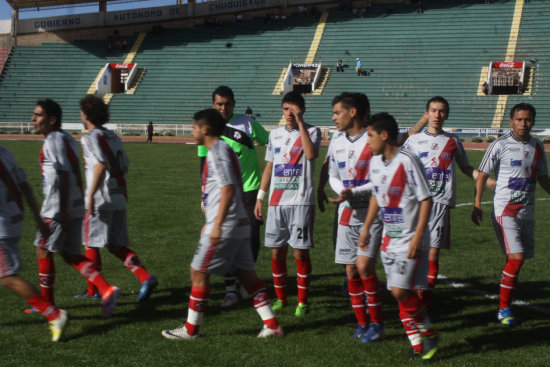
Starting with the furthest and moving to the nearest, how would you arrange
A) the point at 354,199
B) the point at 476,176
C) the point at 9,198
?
1. the point at 476,176
2. the point at 354,199
3. the point at 9,198

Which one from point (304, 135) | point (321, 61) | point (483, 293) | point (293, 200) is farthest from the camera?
point (321, 61)

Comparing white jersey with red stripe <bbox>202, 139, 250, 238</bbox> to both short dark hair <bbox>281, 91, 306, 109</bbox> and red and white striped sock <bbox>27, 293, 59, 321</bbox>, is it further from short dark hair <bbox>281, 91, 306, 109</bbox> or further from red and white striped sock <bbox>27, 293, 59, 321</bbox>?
red and white striped sock <bbox>27, 293, 59, 321</bbox>

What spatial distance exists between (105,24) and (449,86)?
Result: 3051cm

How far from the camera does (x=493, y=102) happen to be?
37.8 metres

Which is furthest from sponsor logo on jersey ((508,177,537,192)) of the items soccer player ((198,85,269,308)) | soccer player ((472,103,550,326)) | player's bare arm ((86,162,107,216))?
player's bare arm ((86,162,107,216))

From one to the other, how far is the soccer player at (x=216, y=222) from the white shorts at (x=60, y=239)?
1.31m

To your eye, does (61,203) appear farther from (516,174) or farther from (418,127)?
(516,174)

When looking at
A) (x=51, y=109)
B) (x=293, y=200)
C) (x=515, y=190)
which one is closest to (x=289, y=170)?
(x=293, y=200)

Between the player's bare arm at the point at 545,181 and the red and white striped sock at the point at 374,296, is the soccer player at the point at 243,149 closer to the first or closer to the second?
the red and white striped sock at the point at 374,296

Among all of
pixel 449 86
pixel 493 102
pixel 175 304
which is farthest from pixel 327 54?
pixel 175 304

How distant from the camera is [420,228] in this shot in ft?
14.8

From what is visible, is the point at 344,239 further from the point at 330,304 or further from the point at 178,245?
the point at 178,245

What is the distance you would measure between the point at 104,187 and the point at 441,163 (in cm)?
351

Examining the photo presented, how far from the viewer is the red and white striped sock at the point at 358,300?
5.36 metres
